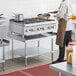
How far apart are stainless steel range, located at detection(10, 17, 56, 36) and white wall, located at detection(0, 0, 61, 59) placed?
260 millimetres

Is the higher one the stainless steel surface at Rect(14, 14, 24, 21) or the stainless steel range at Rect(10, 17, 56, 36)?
the stainless steel surface at Rect(14, 14, 24, 21)

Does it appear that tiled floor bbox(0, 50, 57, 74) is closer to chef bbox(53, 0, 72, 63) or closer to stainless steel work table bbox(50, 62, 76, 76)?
chef bbox(53, 0, 72, 63)

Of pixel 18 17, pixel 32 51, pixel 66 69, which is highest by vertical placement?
pixel 18 17

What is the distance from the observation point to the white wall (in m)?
4.55

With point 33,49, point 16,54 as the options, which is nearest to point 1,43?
point 16,54

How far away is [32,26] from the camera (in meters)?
4.22

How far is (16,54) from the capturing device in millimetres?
4496

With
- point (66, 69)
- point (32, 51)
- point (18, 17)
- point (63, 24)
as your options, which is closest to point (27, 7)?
point (18, 17)

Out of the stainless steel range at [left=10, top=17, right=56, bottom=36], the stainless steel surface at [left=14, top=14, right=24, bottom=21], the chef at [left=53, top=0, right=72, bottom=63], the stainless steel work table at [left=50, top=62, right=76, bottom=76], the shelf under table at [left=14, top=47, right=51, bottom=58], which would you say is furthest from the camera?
the shelf under table at [left=14, top=47, right=51, bottom=58]

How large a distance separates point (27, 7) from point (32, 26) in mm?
723

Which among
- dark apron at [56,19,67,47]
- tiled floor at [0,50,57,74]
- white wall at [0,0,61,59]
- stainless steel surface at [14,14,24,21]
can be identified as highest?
white wall at [0,0,61,59]

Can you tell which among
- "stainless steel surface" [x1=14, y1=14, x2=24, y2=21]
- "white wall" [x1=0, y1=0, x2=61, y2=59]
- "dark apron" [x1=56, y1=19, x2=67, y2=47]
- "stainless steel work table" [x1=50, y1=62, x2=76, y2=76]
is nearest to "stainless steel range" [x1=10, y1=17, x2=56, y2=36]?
"stainless steel surface" [x1=14, y1=14, x2=24, y2=21]

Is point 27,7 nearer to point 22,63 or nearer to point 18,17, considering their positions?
point 18,17

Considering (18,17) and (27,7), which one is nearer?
(18,17)
